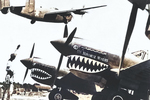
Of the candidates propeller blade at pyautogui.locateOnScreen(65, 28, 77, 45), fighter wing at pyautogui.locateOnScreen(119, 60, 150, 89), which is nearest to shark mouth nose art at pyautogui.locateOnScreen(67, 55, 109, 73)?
propeller blade at pyautogui.locateOnScreen(65, 28, 77, 45)

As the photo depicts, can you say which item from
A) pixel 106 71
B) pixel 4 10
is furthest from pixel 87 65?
pixel 4 10

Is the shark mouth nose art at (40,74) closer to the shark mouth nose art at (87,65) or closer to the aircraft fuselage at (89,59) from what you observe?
the aircraft fuselage at (89,59)

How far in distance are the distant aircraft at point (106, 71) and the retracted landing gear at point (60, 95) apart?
1.60m

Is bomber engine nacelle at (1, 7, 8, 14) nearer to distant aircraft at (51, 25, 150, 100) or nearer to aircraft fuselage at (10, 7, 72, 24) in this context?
aircraft fuselage at (10, 7, 72, 24)

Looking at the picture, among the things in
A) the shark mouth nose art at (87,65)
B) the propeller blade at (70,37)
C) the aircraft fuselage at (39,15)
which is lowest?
the shark mouth nose art at (87,65)

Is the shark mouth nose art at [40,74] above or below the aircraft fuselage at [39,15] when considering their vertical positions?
below

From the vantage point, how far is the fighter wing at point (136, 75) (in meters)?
11.4

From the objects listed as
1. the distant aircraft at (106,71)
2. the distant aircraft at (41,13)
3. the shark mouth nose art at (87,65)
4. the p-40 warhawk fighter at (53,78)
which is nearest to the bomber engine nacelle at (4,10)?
the distant aircraft at (41,13)

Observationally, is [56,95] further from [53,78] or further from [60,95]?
[53,78]

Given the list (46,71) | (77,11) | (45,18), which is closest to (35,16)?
(45,18)

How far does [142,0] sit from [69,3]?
4886 millimetres

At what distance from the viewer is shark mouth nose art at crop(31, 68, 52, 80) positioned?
13683 millimetres

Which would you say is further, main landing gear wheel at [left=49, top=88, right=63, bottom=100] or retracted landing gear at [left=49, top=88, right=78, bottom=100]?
main landing gear wheel at [left=49, top=88, right=63, bottom=100]

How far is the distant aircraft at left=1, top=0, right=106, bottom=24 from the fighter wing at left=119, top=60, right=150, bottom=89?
3934mm
